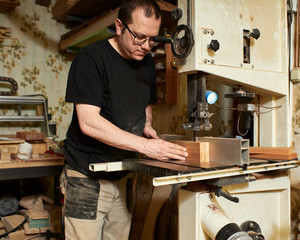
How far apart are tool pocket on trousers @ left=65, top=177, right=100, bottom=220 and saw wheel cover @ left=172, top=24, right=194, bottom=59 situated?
0.71m

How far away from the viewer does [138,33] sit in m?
1.39

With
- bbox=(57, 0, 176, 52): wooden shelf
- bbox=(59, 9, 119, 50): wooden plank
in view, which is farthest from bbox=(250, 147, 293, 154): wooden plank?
bbox=(59, 9, 119, 50): wooden plank

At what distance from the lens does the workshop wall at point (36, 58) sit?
119 inches

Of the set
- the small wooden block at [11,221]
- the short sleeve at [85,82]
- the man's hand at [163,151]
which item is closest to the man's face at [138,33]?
the short sleeve at [85,82]

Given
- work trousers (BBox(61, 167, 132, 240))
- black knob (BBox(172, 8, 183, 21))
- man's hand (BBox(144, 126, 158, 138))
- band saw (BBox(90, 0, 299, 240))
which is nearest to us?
band saw (BBox(90, 0, 299, 240))

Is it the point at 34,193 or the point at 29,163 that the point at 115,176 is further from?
the point at 34,193

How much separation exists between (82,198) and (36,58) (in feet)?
7.03

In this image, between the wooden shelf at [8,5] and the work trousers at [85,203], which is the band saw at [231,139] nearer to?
the work trousers at [85,203]

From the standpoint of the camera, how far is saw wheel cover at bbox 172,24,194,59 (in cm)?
117

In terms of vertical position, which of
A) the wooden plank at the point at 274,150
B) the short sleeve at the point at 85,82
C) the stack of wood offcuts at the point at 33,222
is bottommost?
the stack of wood offcuts at the point at 33,222

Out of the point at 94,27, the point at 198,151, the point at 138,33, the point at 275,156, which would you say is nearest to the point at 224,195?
the point at 198,151

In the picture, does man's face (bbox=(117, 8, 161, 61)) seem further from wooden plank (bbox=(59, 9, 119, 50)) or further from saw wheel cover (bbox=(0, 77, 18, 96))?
saw wheel cover (bbox=(0, 77, 18, 96))

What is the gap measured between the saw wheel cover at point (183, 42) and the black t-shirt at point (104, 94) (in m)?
0.34

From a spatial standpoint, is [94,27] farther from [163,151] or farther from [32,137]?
[163,151]
